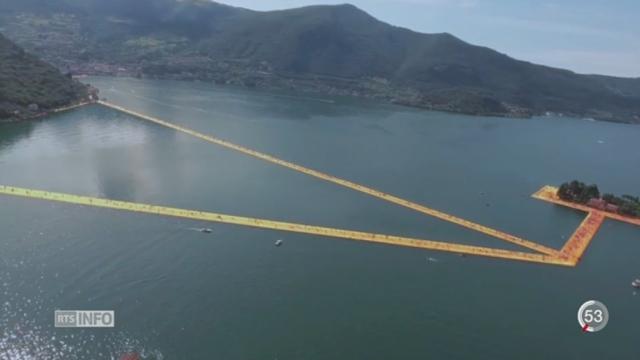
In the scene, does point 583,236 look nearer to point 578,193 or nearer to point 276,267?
point 578,193

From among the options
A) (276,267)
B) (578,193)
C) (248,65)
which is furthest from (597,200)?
(248,65)

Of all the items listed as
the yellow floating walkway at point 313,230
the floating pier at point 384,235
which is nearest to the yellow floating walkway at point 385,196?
the floating pier at point 384,235

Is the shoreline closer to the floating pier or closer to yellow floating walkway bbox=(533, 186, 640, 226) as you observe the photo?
the floating pier

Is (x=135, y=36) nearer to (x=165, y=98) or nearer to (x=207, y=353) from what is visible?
(x=165, y=98)

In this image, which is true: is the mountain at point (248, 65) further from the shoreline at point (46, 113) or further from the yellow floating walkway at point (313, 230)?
the yellow floating walkway at point (313, 230)

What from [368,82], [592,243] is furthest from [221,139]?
[368,82]

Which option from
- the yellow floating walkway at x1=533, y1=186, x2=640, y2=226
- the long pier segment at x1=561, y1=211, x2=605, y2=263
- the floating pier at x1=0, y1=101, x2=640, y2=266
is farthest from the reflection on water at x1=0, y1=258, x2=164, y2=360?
the yellow floating walkway at x1=533, y1=186, x2=640, y2=226
